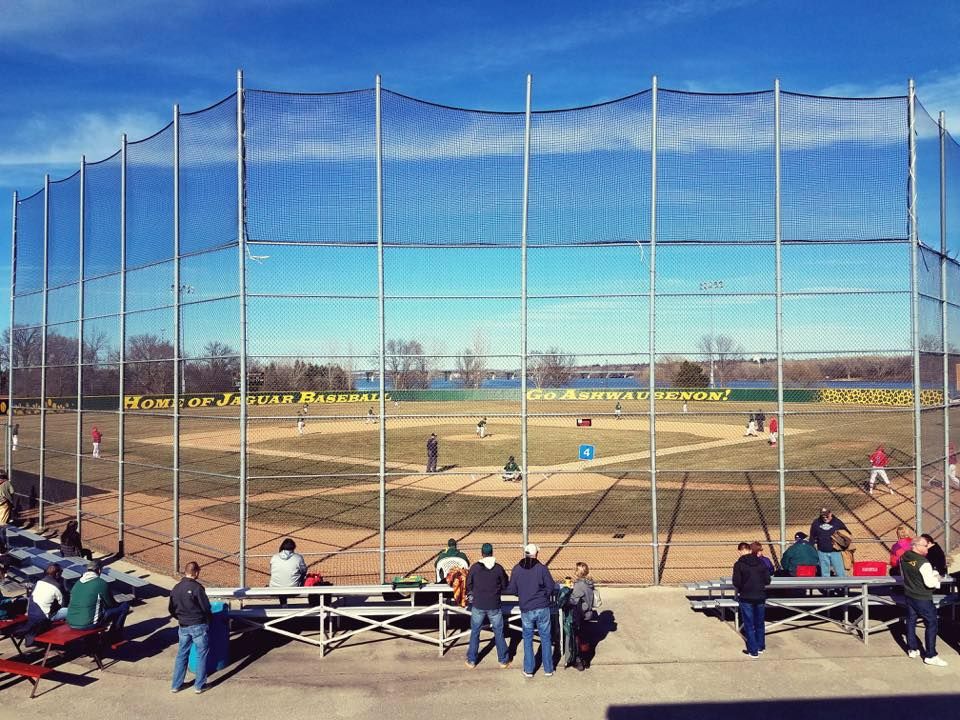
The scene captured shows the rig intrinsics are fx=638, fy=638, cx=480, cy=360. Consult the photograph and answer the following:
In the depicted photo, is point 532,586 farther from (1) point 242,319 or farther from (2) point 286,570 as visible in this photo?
(1) point 242,319

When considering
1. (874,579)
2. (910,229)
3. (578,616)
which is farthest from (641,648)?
(910,229)

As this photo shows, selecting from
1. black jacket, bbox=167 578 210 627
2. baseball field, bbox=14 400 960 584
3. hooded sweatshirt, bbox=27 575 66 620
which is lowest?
baseball field, bbox=14 400 960 584

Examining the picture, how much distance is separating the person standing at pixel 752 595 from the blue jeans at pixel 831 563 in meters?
2.24

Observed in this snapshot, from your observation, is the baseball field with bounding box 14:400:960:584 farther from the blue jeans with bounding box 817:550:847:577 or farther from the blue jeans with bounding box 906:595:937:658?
the blue jeans with bounding box 906:595:937:658

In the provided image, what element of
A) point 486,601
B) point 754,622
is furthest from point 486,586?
point 754,622

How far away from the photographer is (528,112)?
11070 millimetres

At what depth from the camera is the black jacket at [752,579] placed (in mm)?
8086

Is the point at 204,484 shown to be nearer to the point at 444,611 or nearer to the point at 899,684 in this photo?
the point at 444,611

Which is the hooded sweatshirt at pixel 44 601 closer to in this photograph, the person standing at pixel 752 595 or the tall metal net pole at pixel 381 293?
the tall metal net pole at pixel 381 293

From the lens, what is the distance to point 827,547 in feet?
32.4

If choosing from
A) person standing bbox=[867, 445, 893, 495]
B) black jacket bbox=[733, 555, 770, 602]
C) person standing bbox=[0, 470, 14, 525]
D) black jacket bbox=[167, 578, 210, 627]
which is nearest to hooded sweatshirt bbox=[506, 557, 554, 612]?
black jacket bbox=[733, 555, 770, 602]


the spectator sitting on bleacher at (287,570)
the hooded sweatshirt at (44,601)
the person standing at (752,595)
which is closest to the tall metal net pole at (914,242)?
the person standing at (752,595)

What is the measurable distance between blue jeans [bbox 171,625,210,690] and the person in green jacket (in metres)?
→ 1.42

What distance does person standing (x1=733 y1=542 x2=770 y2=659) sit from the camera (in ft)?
26.6
